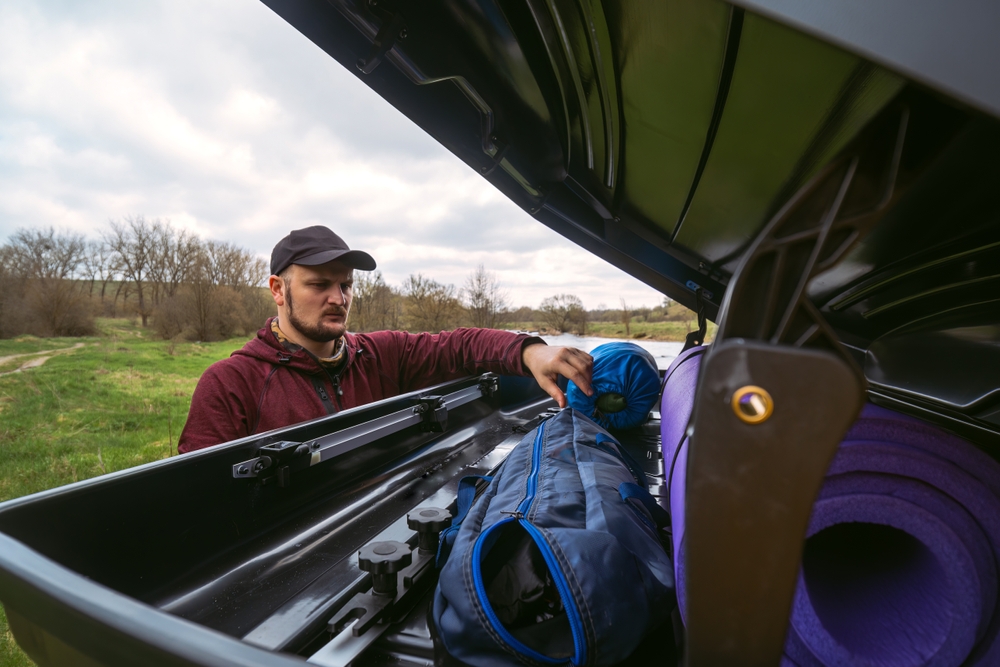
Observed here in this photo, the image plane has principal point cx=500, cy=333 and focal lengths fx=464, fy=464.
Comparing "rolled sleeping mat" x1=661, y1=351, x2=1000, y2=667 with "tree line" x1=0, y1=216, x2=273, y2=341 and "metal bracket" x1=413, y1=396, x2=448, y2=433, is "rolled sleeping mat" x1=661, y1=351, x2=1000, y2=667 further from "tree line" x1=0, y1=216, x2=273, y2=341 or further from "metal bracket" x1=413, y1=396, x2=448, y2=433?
"tree line" x1=0, y1=216, x2=273, y2=341

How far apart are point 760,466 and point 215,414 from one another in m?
2.10

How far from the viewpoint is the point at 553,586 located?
87 centimetres

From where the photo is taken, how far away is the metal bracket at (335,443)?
134 cm

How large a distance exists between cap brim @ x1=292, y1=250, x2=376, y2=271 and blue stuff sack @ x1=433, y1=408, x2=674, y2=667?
165cm

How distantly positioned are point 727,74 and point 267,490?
5.46 ft

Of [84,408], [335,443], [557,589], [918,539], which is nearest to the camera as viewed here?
[918,539]

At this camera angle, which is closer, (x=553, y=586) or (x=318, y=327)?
(x=553, y=586)

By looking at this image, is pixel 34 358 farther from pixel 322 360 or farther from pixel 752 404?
pixel 752 404

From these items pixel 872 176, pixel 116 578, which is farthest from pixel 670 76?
pixel 116 578

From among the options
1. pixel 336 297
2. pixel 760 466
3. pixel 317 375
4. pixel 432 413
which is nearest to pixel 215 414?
pixel 317 375

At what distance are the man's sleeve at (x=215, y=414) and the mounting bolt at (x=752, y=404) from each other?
1.99 metres

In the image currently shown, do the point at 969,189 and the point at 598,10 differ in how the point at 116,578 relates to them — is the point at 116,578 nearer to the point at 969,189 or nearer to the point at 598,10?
the point at 598,10

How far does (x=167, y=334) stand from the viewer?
77.4 feet

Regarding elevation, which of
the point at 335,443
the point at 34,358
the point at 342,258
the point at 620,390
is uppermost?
the point at 342,258
